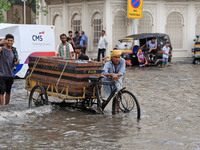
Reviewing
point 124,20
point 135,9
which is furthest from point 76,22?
point 135,9

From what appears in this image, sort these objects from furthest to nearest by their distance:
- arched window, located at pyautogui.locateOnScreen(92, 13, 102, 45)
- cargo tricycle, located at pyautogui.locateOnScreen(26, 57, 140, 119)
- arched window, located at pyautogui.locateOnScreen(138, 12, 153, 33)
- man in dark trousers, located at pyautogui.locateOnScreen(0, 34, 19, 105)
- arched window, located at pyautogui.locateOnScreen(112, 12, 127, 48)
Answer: arched window, located at pyautogui.locateOnScreen(138, 12, 153, 33)
arched window, located at pyautogui.locateOnScreen(92, 13, 102, 45)
arched window, located at pyautogui.locateOnScreen(112, 12, 127, 48)
man in dark trousers, located at pyautogui.locateOnScreen(0, 34, 19, 105)
cargo tricycle, located at pyautogui.locateOnScreen(26, 57, 140, 119)

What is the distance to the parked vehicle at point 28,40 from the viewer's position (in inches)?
631

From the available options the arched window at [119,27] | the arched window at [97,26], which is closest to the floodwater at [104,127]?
the arched window at [119,27]

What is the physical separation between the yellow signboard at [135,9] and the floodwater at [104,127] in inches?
680

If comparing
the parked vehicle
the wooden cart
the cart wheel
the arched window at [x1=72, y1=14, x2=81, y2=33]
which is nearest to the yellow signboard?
the arched window at [x1=72, y1=14, x2=81, y2=33]

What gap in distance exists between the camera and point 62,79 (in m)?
8.91

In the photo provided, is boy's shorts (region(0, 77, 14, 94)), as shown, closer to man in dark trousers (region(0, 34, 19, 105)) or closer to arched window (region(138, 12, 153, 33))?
man in dark trousers (region(0, 34, 19, 105))

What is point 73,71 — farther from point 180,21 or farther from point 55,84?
point 180,21

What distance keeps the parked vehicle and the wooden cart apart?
6.44 meters

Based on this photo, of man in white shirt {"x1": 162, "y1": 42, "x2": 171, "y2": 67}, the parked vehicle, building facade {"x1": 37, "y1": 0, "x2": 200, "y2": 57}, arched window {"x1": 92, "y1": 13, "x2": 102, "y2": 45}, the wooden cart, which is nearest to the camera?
the wooden cart

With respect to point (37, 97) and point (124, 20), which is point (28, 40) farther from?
point (124, 20)

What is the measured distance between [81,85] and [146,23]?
877 inches

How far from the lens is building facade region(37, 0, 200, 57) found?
29.0 metres

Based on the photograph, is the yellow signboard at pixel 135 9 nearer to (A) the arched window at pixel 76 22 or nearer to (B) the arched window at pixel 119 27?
(B) the arched window at pixel 119 27
